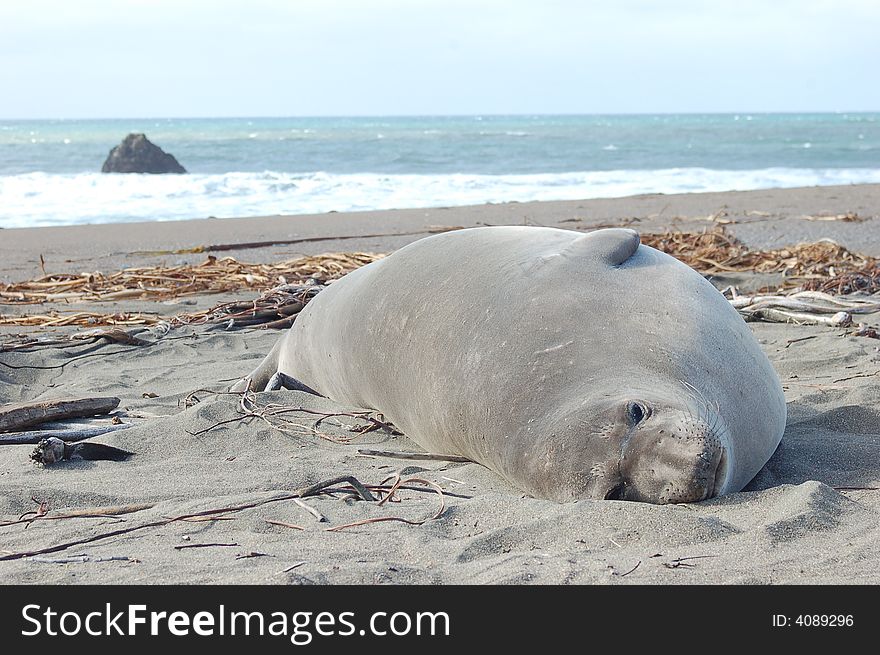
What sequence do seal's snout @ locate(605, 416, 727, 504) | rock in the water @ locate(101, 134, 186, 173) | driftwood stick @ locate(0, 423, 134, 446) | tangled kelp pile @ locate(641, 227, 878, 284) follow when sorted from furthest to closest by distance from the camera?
rock in the water @ locate(101, 134, 186, 173) < tangled kelp pile @ locate(641, 227, 878, 284) < driftwood stick @ locate(0, 423, 134, 446) < seal's snout @ locate(605, 416, 727, 504)

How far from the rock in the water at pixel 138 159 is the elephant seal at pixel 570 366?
24.2 m

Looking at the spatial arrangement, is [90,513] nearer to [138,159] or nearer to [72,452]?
[72,452]

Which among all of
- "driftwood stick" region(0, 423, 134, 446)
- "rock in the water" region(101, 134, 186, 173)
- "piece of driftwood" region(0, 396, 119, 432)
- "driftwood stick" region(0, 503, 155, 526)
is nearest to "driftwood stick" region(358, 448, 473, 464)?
"driftwood stick" region(0, 503, 155, 526)

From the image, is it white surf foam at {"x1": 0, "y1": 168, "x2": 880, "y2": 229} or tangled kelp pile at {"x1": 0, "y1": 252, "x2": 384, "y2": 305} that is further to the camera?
white surf foam at {"x1": 0, "y1": 168, "x2": 880, "y2": 229}

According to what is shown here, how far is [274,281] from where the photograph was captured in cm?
764

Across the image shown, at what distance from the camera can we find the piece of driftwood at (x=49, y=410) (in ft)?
12.7

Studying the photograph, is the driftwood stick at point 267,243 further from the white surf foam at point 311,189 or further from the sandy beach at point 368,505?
the white surf foam at point 311,189

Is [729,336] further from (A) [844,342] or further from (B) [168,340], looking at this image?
(B) [168,340]

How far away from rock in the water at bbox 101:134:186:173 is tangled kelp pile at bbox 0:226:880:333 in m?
19.4

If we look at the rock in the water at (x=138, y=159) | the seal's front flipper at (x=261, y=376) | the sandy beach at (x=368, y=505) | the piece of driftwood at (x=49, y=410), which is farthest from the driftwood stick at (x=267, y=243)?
the rock in the water at (x=138, y=159)

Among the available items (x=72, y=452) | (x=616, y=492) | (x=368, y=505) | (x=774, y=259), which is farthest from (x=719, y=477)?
(x=774, y=259)

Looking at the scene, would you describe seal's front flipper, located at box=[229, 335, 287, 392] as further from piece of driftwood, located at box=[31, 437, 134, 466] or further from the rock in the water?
the rock in the water

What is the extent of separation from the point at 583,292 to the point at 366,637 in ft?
5.12

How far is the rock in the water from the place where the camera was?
1048 inches
